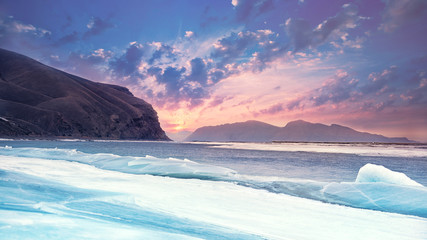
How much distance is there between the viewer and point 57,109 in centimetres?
10606

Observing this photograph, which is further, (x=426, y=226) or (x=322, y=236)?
(x=426, y=226)

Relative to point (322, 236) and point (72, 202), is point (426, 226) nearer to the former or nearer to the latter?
point (322, 236)

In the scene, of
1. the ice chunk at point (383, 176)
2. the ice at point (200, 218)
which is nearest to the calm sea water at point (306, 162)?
the ice chunk at point (383, 176)

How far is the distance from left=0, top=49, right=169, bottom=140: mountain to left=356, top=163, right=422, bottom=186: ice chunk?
298 feet

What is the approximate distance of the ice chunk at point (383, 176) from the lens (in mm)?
8745

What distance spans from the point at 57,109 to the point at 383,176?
A: 11889 cm

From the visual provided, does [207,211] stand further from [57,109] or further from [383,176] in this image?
[57,109]

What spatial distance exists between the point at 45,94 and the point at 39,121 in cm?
3629

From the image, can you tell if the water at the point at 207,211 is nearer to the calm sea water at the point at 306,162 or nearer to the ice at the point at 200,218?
the ice at the point at 200,218

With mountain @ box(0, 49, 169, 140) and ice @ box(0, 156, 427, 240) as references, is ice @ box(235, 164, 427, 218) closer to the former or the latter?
ice @ box(0, 156, 427, 240)

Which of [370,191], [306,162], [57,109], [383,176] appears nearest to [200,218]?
[370,191]

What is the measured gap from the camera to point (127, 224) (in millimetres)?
4156

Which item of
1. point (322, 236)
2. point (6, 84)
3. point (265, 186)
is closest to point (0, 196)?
point (322, 236)

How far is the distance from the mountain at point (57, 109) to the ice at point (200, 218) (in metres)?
88.7
